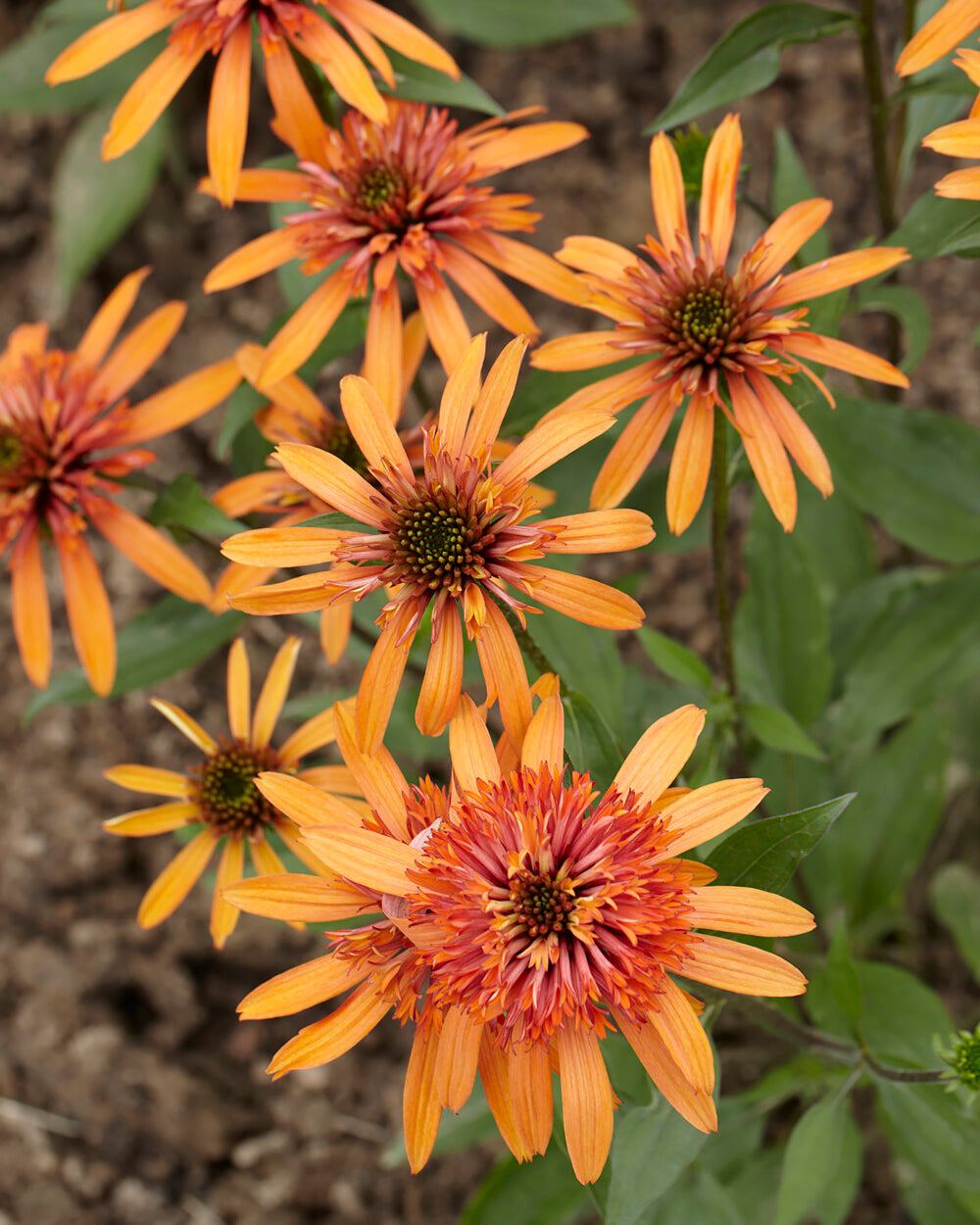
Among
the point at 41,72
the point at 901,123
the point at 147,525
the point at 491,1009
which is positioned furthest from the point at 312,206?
the point at 41,72

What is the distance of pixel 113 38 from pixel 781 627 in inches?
63.8

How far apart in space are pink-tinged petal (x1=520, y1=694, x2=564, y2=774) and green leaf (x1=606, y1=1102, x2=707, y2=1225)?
524mm

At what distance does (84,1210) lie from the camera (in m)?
2.70

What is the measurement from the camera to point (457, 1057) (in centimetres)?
122

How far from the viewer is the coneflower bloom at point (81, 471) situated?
1854 mm

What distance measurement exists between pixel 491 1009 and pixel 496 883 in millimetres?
132

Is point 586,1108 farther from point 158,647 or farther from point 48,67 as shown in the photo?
point 48,67

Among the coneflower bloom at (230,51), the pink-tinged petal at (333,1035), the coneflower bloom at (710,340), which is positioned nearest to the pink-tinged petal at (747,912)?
the pink-tinged petal at (333,1035)

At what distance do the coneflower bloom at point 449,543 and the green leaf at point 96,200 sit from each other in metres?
1.97

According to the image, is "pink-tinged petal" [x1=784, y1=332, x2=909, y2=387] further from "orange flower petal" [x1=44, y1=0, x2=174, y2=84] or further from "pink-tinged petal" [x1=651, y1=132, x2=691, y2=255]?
"orange flower petal" [x1=44, y1=0, x2=174, y2=84]

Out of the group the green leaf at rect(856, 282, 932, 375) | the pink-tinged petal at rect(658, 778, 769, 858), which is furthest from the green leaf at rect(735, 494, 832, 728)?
the pink-tinged petal at rect(658, 778, 769, 858)

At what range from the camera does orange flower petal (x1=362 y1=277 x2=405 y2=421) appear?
170 centimetres

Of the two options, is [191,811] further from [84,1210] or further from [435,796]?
[84,1210]

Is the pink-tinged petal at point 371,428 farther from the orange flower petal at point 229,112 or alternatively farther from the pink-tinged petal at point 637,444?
the orange flower petal at point 229,112
